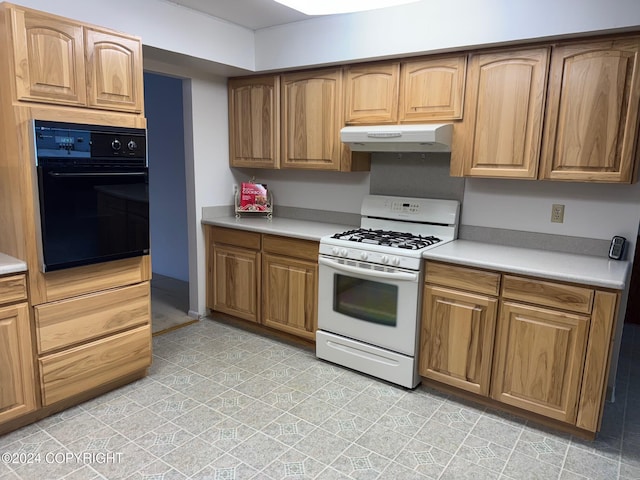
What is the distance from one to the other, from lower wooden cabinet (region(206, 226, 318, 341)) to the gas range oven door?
0.54 ft

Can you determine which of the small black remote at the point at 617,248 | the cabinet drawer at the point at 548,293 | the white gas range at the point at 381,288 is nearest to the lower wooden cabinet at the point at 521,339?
the cabinet drawer at the point at 548,293

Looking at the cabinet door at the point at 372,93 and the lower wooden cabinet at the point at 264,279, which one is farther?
the lower wooden cabinet at the point at 264,279

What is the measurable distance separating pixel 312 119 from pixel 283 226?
0.85 meters

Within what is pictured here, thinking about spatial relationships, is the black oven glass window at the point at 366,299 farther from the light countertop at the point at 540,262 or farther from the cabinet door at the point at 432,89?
the cabinet door at the point at 432,89

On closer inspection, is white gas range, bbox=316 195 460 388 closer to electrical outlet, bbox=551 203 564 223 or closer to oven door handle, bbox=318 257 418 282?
oven door handle, bbox=318 257 418 282

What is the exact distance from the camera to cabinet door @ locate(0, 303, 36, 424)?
2.12 m

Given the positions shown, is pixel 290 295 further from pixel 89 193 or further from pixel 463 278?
pixel 89 193

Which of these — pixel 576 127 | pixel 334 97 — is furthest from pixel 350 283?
pixel 576 127

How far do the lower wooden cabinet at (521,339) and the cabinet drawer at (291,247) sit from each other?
86 cm

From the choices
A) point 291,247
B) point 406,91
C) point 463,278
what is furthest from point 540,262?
point 291,247

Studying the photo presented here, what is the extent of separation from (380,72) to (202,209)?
183 cm

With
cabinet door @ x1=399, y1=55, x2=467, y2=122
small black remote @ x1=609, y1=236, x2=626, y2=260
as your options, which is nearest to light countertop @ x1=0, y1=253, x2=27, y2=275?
cabinet door @ x1=399, y1=55, x2=467, y2=122

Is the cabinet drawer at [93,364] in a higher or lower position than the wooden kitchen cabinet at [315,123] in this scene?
lower

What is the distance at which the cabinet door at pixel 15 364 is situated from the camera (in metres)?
2.12
